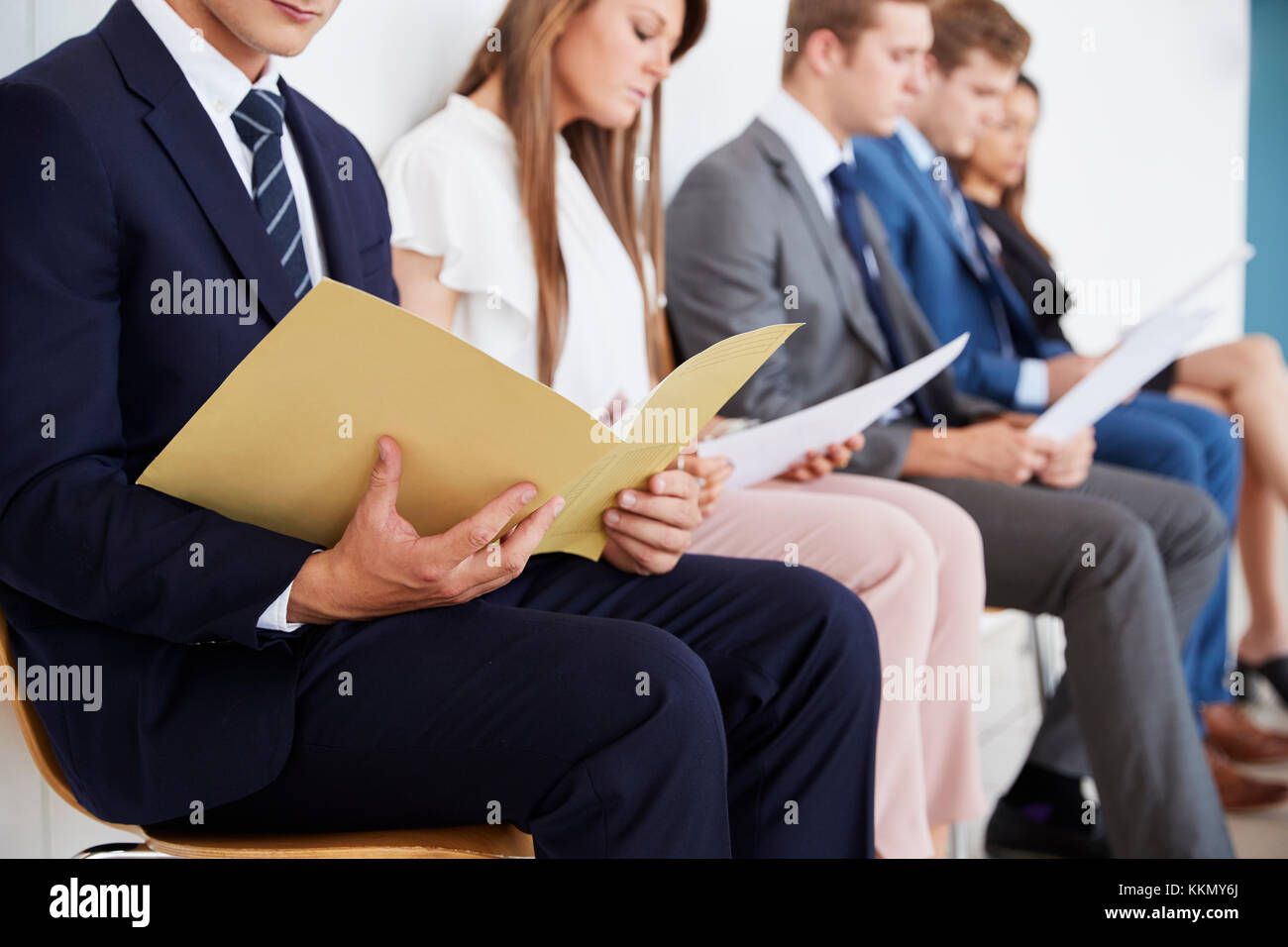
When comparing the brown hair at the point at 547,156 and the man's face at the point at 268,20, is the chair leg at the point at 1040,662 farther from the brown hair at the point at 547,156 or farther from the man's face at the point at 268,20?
the man's face at the point at 268,20

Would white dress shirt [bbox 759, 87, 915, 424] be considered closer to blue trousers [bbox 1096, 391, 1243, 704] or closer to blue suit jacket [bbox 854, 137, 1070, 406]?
blue suit jacket [bbox 854, 137, 1070, 406]

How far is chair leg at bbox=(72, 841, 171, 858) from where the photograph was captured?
1011 mm

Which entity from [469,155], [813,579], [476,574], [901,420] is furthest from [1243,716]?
[476,574]

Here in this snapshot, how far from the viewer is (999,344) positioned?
95.4 inches

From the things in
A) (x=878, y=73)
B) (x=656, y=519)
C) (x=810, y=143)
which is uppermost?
(x=878, y=73)

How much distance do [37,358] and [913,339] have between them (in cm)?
151

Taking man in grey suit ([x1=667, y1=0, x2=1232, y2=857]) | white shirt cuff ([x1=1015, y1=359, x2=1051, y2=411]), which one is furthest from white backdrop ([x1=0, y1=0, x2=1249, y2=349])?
man in grey suit ([x1=667, y1=0, x2=1232, y2=857])

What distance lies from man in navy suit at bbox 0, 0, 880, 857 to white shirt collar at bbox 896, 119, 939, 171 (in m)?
1.79

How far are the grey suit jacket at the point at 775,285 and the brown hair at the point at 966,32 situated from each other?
810 mm

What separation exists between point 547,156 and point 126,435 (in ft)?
2.67

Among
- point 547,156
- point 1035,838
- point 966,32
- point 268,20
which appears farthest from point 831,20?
point 1035,838

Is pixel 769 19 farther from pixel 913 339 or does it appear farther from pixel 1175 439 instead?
pixel 1175 439

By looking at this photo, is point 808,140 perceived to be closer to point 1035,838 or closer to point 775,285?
point 775,285

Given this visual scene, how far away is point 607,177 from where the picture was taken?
5.68 feet
